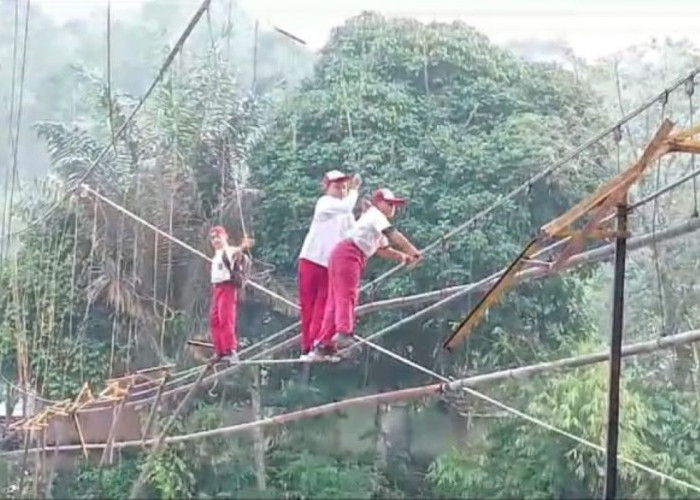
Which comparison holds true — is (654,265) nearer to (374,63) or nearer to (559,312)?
(559,312)

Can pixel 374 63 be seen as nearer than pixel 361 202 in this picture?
No

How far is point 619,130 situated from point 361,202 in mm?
577

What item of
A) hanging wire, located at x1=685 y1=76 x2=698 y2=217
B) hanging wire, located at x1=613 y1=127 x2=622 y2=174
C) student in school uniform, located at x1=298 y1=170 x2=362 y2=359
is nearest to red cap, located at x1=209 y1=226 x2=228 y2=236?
student in school uniform, located at x1=298 y1=170 x2=362 y2=359

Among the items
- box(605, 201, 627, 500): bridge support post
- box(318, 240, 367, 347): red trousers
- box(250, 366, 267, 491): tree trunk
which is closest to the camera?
box(605, 201, 627, 500): bridge support post

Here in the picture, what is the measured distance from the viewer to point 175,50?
285 cm

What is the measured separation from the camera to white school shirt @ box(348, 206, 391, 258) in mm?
2494

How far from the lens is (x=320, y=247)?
2.59 m

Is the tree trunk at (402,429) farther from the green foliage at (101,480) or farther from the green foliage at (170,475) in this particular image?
the green foliage at (101,480)

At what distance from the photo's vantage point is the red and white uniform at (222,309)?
273 centimetres

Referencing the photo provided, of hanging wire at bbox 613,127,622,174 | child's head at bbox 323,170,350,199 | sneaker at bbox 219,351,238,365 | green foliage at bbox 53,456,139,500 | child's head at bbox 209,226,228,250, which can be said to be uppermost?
hanging wire at bbox 613,127,622,174

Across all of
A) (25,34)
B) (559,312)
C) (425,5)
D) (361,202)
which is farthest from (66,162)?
(559,312)

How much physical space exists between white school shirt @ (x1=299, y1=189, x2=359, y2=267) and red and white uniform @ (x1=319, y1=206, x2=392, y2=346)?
1.2 inches

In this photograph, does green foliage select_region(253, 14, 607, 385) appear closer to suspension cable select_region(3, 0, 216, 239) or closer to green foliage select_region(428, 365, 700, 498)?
green foliage select_region(428, 365, 700, 498)

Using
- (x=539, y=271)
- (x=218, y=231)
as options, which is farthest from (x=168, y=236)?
(x=539, y=271)
